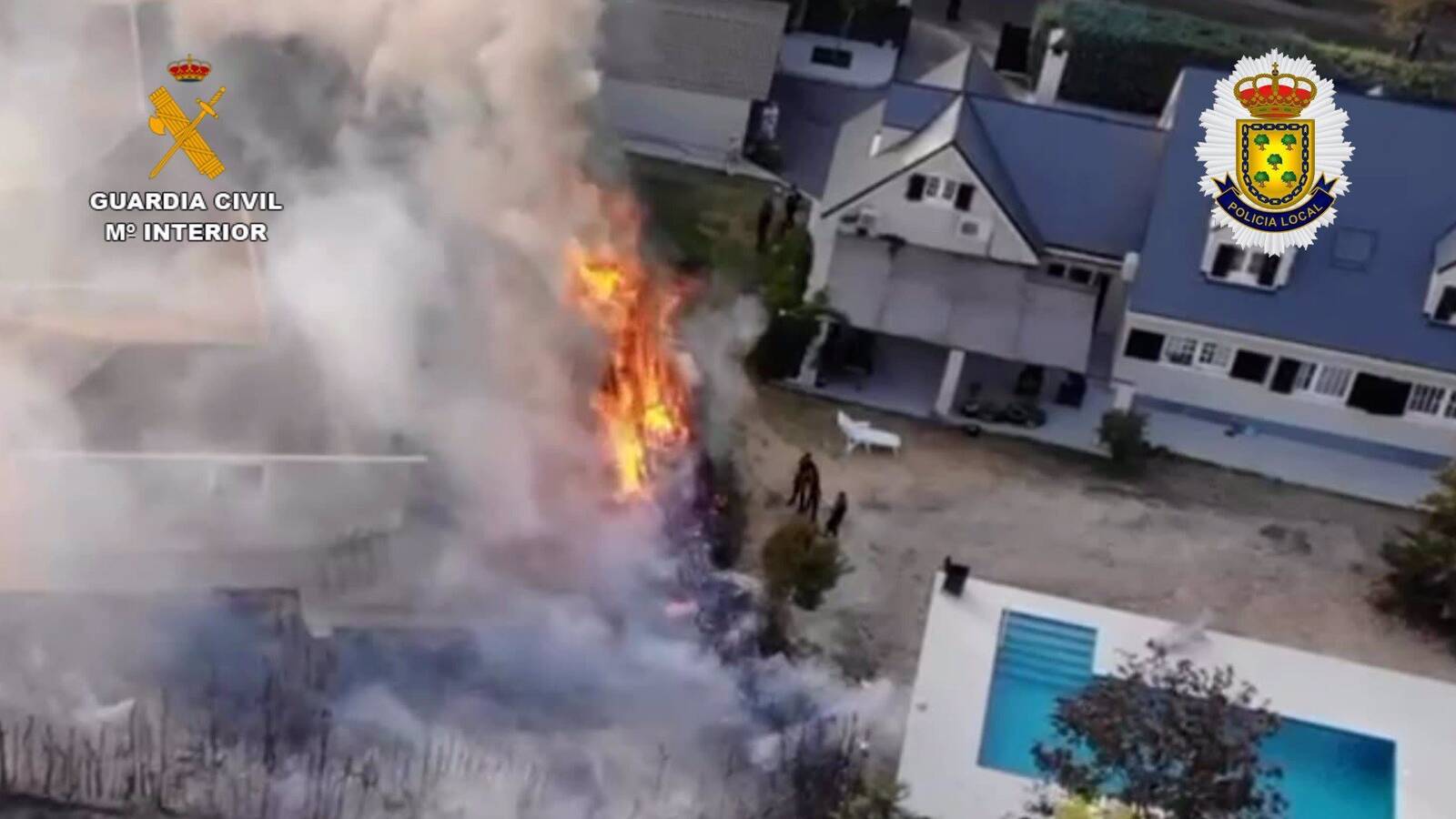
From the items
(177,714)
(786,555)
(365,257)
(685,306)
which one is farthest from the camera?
(685,306)

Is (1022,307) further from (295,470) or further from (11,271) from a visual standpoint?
(11,271)

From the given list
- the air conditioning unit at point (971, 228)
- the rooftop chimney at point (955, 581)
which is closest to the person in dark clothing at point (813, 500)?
the rooftop chimney at point (955, 581)

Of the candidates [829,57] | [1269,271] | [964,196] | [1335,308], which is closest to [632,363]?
[964,196]

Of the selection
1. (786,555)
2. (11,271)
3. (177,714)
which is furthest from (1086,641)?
(11,271)

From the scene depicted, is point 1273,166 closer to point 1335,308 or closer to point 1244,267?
point 1244,267

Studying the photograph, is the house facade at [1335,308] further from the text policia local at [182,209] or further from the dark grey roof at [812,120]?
the text policia local at [182,209]

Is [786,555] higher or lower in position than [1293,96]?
lower

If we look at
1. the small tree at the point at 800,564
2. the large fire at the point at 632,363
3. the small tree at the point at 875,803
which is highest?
the large fire at the point at 632,363

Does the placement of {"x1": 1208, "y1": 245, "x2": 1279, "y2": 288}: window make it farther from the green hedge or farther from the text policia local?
the text policia local
